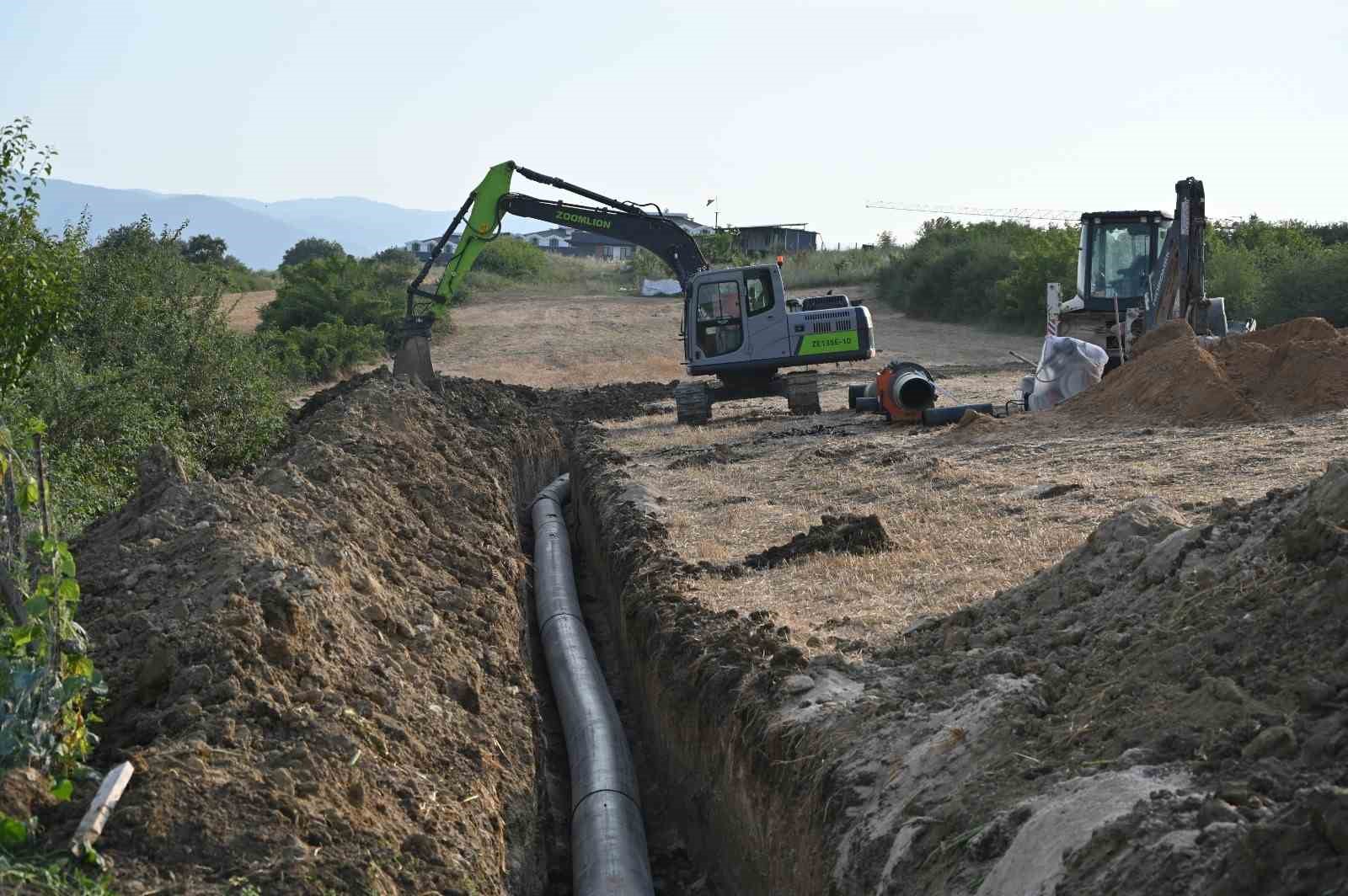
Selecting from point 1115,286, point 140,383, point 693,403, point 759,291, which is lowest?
point 693,403

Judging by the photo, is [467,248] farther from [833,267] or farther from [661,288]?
[833,267]

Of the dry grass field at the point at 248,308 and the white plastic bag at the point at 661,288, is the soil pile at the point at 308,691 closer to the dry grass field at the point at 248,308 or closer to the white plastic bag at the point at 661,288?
the dry grass field at the point at 248,308

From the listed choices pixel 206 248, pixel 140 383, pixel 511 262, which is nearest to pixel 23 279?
pixel 140 383

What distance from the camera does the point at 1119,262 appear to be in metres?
21.7

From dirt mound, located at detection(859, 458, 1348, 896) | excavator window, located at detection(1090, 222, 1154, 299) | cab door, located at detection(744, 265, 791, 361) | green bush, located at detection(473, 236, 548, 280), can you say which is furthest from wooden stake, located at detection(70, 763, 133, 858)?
green bush, located at detection(473, 236, 548, 280)

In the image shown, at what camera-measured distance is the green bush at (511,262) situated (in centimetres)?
6231

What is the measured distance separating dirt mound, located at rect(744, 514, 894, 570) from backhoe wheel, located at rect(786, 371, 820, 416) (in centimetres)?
1010

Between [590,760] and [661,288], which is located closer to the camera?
[590,760]

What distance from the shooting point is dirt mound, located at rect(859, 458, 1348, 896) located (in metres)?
4.20

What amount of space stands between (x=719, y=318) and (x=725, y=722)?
13.7 meters

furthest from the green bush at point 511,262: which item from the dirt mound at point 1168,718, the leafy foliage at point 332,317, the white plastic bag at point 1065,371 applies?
the dirt mound at point 1168,718

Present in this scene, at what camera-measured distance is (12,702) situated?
17.1 ft

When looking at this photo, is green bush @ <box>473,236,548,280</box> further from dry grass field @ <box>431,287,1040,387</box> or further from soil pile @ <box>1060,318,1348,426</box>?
soil pile @ <box>1060,318,1348,426</box>

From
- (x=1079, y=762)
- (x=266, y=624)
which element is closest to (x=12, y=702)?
(x=266, y=624)
